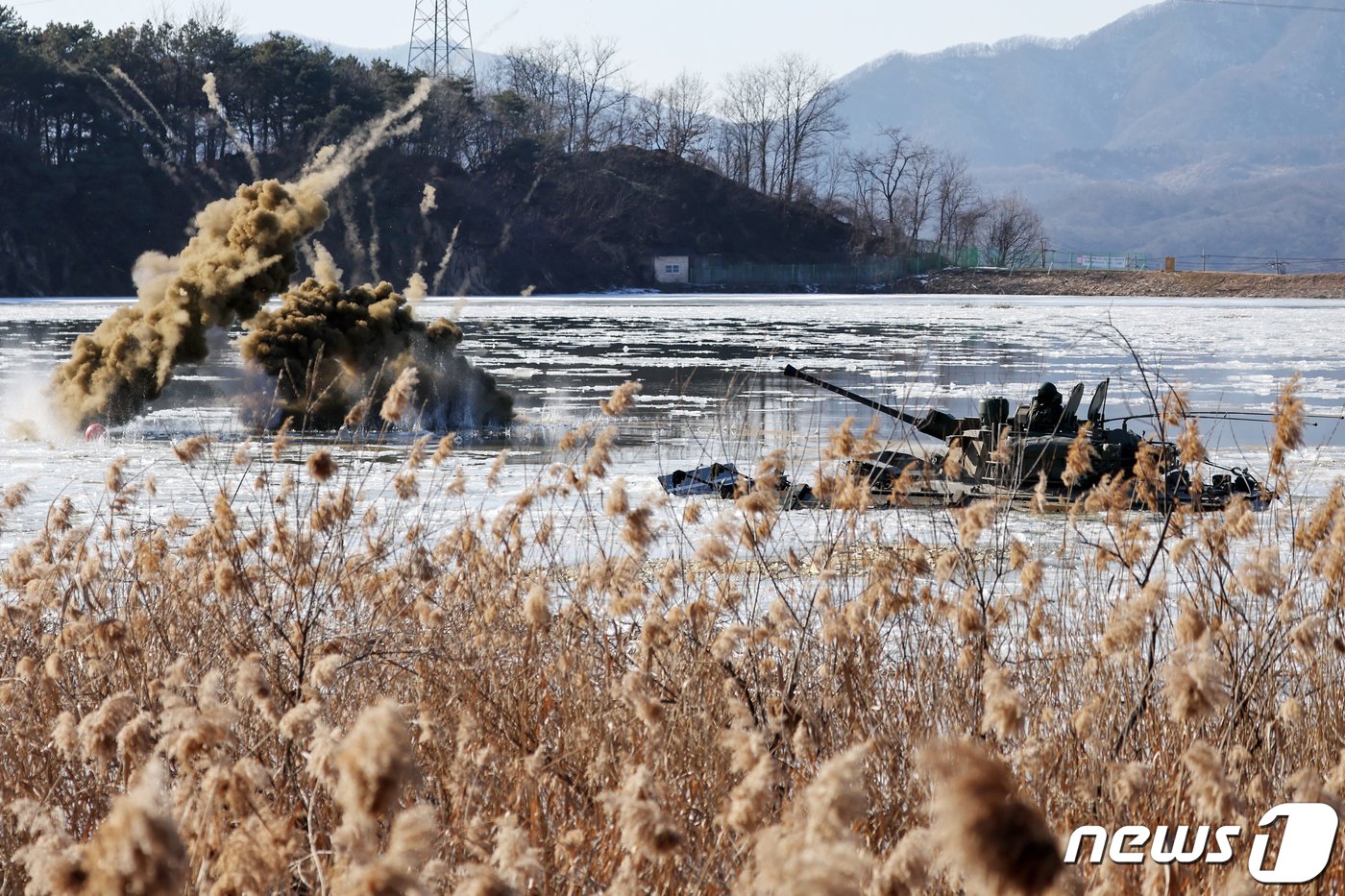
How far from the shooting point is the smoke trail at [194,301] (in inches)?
743

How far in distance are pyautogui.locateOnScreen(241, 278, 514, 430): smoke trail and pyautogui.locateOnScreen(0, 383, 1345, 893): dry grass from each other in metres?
13.2

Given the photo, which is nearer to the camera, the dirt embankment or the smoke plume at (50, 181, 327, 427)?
the smoke plume at (50, 181, 327, 427)

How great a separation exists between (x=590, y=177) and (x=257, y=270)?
67.5 meters

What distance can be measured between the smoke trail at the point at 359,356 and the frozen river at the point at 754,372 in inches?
35.1

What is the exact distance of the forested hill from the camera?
201 feet

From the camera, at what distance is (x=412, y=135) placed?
71.8 m

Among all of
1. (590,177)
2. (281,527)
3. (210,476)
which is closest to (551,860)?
(281,527)

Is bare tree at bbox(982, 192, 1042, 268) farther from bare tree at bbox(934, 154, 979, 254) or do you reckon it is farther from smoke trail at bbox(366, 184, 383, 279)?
smoke trail at bbox(366, 184, 383, 279)

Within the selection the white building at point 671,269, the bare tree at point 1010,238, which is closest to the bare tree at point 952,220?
the bare tree at point 1010,238

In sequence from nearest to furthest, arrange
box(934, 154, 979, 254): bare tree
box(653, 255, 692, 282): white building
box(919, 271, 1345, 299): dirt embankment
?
box(919, 271, 1345, 299): dirt embankment
box(653, 255, 692, 282): white building
box(934, 154, 979, 254): bare tree

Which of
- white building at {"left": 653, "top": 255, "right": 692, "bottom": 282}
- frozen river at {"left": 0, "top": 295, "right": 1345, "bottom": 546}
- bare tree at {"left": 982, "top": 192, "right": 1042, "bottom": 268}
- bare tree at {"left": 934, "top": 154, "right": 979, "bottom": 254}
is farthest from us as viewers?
bare tree at {"left": 934, "top": 154, "right": 979, "bottom": 254}

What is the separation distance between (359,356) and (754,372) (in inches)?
294

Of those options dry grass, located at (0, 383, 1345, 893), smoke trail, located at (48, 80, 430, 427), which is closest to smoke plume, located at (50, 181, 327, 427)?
smoke trail, located at (48, 80, 430, 427)

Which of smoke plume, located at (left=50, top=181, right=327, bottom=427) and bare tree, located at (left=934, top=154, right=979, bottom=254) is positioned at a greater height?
bare tree, located at (left=934, top=154, right=979, bottom=254)
